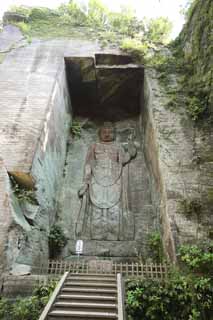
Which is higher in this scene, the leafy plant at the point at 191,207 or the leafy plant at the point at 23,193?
the leafy plant at the point at 23,193

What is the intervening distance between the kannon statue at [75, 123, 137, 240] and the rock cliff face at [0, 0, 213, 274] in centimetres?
24

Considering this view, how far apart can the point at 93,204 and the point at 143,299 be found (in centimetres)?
426

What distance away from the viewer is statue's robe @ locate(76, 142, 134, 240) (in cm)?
846

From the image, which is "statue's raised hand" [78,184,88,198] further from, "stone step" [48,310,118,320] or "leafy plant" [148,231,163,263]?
"stone step" [48,310,118,320]

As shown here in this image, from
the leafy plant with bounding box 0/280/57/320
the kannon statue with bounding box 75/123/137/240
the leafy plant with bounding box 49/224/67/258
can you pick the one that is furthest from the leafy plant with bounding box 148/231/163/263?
the leafy plant with bounding box 0/280/57/320

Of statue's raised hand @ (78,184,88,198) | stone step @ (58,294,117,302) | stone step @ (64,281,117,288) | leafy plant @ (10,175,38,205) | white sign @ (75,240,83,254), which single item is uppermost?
statue's raised hand @ (78,184,88,198)

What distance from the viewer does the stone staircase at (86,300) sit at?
3.58 metres

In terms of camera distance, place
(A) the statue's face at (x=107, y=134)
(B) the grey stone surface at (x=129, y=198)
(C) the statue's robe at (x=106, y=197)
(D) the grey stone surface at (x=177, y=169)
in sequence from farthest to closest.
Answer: (A) the statue's face at (x=107, y=134), (C) the statue's robe at (x=106, y=197), (B) the grey stone surface at (x=129, y=198), (D) the grey stone surface at (x=177, y=169)

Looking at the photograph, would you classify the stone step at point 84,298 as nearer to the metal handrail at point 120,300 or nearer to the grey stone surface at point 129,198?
the metal handrail at point 120,300

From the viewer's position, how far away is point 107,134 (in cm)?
1095

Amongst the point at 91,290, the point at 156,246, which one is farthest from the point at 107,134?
the point at 91,290

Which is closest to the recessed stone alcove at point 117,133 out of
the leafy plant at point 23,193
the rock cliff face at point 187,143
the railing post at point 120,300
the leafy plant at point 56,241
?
the leafy plant at point 56,241

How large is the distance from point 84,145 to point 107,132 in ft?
3.35

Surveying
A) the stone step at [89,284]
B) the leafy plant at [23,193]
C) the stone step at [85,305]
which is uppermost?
the leafy plant at [23,193]
